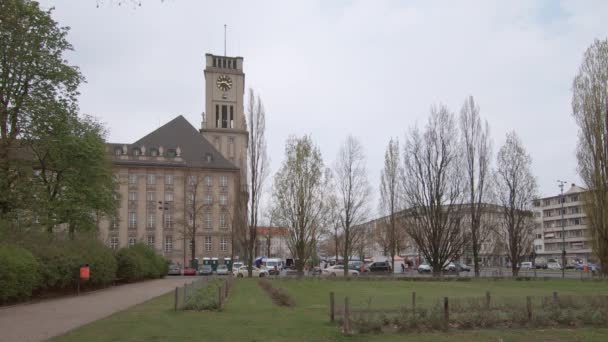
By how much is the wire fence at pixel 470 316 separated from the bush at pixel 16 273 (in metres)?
12.7

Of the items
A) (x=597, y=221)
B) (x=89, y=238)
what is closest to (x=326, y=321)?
(x=89, y=238)

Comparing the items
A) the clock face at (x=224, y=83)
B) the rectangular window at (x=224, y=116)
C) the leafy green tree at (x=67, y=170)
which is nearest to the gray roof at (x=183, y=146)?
the rectangular window at (x=224, y=116)

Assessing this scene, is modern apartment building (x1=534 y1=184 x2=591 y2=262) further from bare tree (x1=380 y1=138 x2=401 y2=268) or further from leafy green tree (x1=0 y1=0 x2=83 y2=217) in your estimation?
leafy green tree (x1=0 y1=0 x2=83 y2=217)

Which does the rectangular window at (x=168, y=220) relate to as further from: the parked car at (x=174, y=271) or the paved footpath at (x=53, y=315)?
the paved footpath at (x=53, y=315)

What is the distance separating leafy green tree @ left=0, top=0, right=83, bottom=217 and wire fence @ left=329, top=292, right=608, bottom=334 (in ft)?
69.6

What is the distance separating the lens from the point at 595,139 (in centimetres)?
3944

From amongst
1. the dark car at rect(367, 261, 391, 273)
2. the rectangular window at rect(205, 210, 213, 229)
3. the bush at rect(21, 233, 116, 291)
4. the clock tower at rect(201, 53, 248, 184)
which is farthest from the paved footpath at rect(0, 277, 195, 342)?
the clock tower at rect(201, 53, 248, 184)

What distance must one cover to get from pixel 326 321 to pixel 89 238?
20634mm

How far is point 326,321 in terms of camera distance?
15.2 m

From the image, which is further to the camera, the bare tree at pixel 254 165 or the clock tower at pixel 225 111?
the clock tower at pixel 225 111

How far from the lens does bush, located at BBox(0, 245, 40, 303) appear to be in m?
20.2

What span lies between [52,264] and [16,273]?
4175mm

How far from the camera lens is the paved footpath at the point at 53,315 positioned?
44.7ft

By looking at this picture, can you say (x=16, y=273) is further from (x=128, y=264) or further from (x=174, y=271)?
(x=174, y=271)
